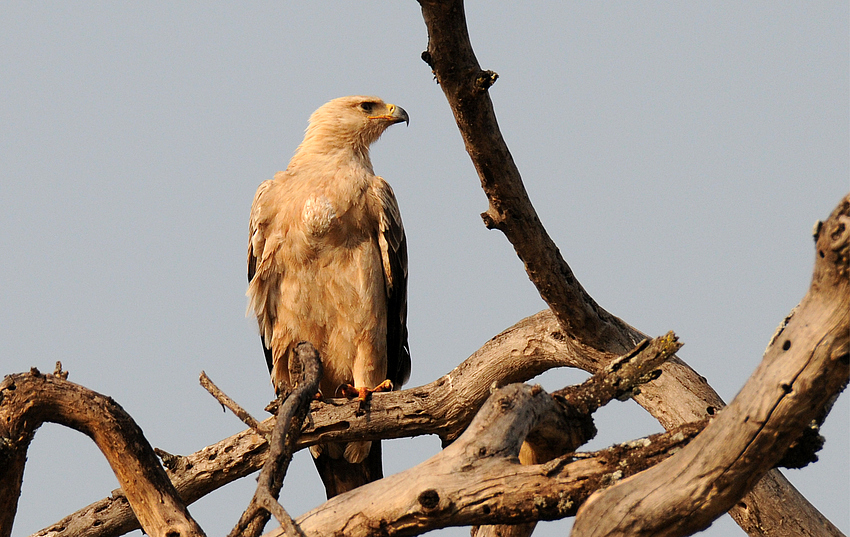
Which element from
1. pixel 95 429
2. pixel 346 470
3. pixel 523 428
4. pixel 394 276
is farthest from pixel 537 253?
pixel 346 470

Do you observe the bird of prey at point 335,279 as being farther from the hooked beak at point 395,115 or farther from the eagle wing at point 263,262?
the hooked beak at point 395,115

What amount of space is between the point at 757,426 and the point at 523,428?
91 cm

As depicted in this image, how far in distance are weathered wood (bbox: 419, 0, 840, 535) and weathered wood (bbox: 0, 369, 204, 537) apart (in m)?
1.90

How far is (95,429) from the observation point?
12.2 feet

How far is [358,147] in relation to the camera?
646 centimetres

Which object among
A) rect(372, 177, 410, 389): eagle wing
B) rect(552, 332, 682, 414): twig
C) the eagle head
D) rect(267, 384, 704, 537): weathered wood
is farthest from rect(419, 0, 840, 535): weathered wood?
the eagle head

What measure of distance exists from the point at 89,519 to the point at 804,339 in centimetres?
400

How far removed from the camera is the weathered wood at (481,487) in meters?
3.04

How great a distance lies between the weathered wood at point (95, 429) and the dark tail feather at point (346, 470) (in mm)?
2142

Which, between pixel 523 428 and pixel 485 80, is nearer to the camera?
pixel 523 428

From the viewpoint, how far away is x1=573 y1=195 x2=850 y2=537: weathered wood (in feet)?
7.95

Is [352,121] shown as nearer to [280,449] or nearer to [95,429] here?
[95,429]

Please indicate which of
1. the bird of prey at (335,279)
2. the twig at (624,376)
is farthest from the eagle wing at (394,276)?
the twig at (624,376)

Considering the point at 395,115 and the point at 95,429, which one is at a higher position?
the point at 395,115
